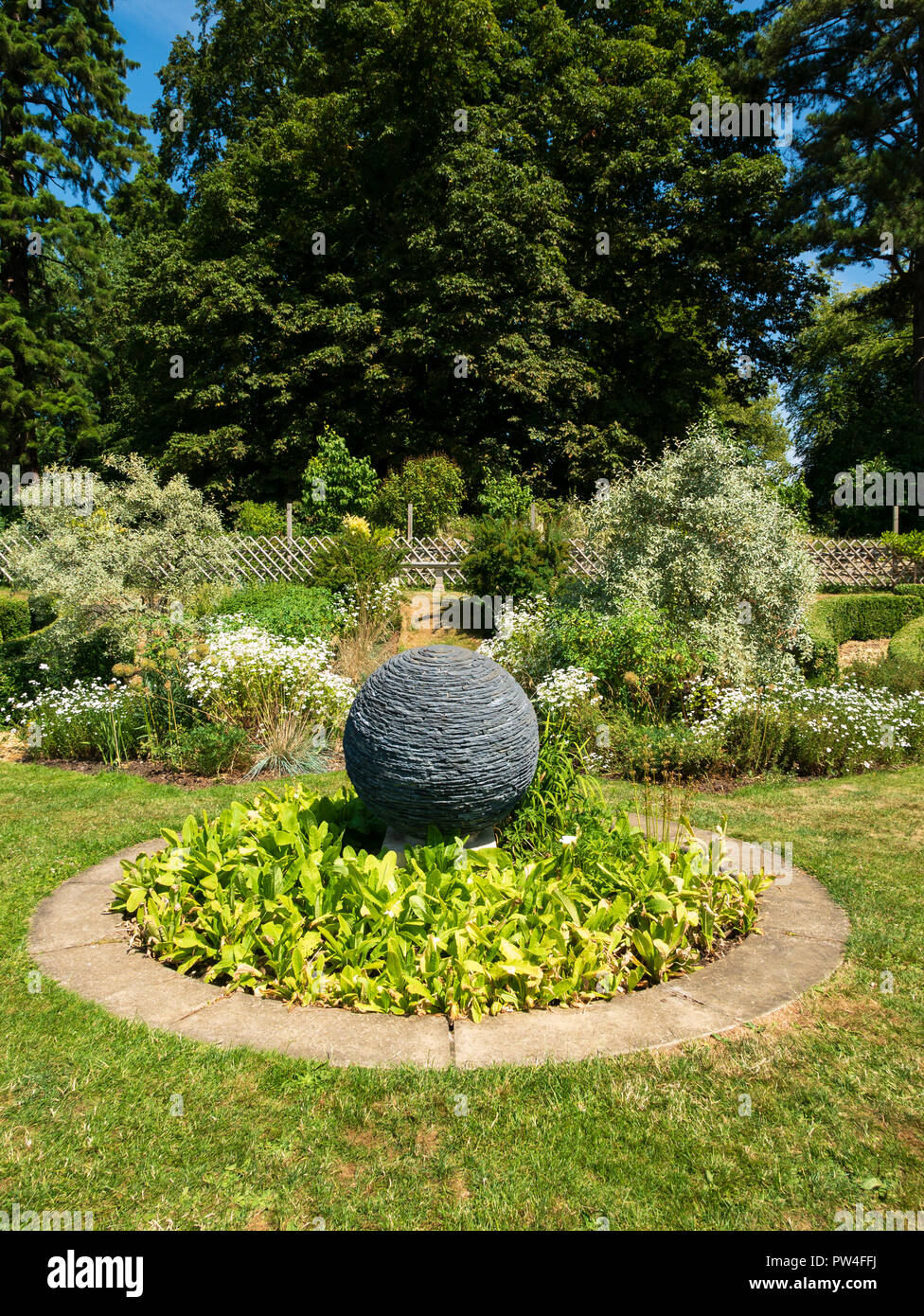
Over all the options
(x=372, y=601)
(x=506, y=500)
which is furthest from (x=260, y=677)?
(x=506, y=500)

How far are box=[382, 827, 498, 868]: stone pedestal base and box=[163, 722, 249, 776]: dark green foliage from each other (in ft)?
10.9

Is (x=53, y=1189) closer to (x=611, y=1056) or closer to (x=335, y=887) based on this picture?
(x=335, y=887)

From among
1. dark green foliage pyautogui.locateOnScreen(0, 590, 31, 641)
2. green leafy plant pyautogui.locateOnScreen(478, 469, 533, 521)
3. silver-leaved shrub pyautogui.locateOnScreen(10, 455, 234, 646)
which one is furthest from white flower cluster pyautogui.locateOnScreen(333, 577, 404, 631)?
green leafy plant pyautogui.locateOnScreen(478, 469, 533, 521)

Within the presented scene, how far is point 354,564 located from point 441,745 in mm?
8354

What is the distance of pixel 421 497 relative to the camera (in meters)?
18.3

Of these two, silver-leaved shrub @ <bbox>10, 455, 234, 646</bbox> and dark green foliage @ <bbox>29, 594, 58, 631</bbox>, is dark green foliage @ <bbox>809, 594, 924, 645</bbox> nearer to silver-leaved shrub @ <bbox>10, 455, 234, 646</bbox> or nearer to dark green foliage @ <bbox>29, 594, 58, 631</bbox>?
silver-leaved shrub @ <bbox>10, 455, 234, 646</bbox>

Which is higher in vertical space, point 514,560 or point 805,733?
point 514,560

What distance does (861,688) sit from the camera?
911 centimetres

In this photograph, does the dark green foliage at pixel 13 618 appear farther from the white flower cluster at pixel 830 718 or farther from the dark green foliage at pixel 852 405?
the dark green foliage at pixel 852 405

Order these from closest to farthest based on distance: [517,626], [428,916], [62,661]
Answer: [428,916], [62,661], [517,626]

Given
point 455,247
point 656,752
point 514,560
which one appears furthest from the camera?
point 455,247

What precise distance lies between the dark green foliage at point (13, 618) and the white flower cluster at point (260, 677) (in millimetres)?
4111

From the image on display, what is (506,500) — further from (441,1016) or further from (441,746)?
(441,1016)
